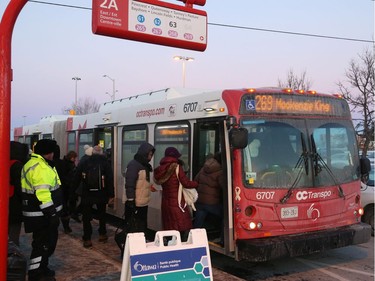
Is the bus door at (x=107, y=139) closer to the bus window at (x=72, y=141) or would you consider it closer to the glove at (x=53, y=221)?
the bus window at (x=72, y=141)

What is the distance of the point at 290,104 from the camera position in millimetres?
6562

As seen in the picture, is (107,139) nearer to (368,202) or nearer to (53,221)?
(53,221)

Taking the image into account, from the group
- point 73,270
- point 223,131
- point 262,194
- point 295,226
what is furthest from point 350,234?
point 73,270

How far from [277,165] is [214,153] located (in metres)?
1.02

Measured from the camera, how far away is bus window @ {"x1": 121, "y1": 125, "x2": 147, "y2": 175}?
894 centimetres

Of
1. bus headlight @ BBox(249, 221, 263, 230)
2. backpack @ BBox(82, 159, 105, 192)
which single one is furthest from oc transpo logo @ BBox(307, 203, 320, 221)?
backpack @ BBox(82, 159, 105, 192)

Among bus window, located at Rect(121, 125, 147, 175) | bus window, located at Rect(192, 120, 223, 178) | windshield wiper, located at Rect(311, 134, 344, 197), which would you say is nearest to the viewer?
windshield wiper, located at Rect(311, 134, 344, 197)

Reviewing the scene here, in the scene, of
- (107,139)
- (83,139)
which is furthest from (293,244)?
(83,139)

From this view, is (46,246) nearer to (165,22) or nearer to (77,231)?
(165,22)

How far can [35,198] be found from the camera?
503cm

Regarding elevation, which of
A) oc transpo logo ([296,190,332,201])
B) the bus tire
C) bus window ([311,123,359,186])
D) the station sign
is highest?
the station sign

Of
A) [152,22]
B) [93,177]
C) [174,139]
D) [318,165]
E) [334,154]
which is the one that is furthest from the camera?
[174,139]

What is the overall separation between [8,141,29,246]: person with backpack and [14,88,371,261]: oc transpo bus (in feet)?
9.06

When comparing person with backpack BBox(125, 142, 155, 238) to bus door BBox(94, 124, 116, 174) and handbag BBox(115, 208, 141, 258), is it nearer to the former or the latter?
handbag BBox(115, 208, 141, 258)
